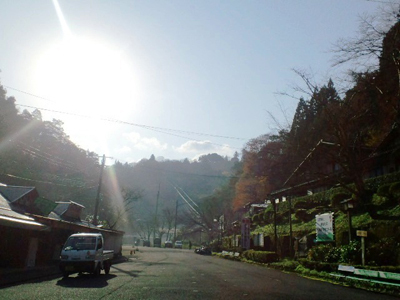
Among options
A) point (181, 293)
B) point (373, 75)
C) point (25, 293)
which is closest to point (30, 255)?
point (25, 293)

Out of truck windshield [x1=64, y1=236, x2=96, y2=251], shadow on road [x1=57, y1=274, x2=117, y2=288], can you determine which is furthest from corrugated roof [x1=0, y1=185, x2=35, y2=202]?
shadow on road [x1=57, y1=274, x2=117, y2=288]

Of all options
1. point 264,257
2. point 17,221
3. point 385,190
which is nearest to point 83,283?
point 17,221

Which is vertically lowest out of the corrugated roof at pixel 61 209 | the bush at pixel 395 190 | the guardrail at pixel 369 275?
the guardrail at pixel 369 275

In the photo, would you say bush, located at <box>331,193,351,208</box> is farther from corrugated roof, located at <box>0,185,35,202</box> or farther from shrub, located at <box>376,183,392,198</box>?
corrugated roof, located at <box>0,185,35,202</box>

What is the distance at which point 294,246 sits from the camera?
3119cm

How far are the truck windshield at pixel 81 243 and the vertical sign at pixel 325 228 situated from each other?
1394cm

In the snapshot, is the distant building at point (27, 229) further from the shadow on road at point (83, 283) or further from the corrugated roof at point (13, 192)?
the shadow on road at point (83, 283)

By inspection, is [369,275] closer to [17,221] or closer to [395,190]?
[395,190]

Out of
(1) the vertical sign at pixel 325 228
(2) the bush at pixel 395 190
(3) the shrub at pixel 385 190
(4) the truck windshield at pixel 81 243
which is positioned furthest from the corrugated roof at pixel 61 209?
(2) the bush at pixel 395 190

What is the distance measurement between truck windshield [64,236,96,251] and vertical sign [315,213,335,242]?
13.9 metres

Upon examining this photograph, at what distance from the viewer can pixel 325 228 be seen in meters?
22.8

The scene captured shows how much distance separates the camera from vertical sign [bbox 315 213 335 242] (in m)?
22.2

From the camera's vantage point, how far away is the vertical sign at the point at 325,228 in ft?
72.7

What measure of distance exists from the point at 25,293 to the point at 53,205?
15378 millimetres
